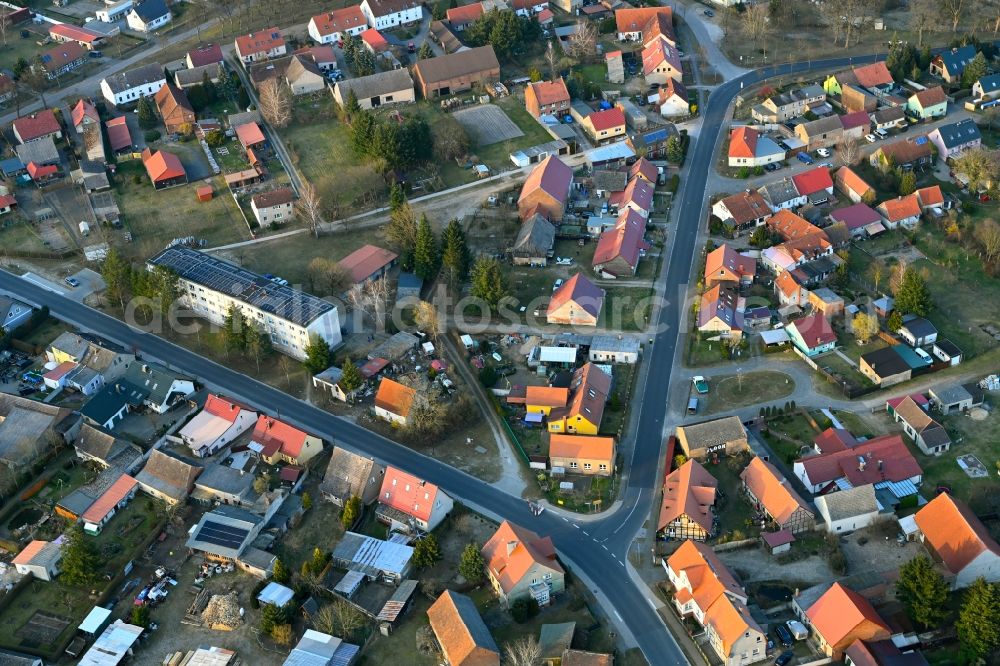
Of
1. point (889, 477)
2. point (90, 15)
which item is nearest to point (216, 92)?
point (90, 15)

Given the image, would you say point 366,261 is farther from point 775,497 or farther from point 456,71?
point 775,497

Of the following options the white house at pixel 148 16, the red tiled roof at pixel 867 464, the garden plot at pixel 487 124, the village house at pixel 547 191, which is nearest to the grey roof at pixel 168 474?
the village house at pixel 547 191

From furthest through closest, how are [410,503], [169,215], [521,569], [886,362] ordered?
[169,215]
[886,362]
[410,503]
[521,569]

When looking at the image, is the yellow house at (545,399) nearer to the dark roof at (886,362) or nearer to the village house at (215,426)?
the village house at (215,426)

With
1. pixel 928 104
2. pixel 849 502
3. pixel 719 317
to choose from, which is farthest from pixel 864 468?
pixel 928 104

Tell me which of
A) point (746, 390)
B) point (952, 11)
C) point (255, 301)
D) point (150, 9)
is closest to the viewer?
point (746, 390)

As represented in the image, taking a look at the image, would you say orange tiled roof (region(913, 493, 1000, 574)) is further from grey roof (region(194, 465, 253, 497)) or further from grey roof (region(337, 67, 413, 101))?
grey roof (region(337, 67, 413, 101))
